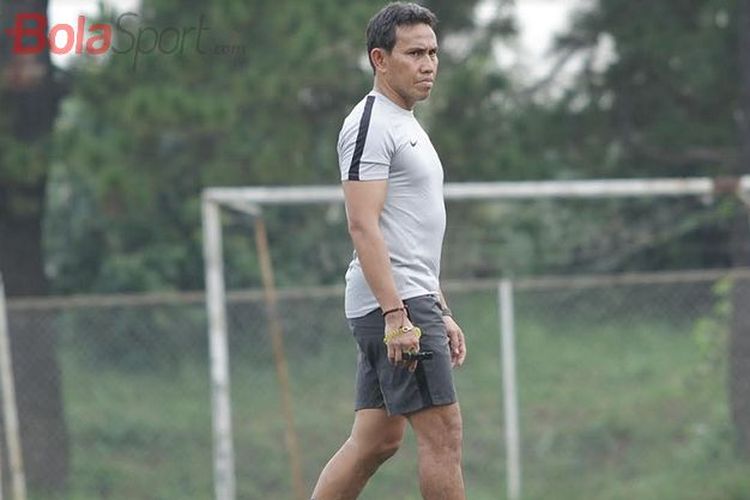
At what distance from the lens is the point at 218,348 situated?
372 inches

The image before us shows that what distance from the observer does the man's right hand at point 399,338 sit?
4.79 m

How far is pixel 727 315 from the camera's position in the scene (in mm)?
11430

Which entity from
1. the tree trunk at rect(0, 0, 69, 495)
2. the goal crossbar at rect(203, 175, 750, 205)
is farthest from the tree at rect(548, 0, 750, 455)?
the tree trunk at rect(0, 0, 69, 495)

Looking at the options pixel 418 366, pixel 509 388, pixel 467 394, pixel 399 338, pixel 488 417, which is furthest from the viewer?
pixel 467 394

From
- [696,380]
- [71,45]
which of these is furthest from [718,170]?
[71,45]

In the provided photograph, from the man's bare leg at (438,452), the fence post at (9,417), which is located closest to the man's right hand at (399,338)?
the man's bare leg at (438,452)

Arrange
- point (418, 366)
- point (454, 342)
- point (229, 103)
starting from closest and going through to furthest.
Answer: point (418, 366)
point (454, 342)
point (229, 103)

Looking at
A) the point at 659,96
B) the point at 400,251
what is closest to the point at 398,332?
the point at 400,251

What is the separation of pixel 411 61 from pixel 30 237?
878cm

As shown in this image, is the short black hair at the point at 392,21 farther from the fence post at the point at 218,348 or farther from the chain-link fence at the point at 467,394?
the chain-link fence at the point at 467,394

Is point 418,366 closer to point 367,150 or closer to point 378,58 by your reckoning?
point 367,150

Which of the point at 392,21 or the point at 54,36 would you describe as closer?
the point at 392,21

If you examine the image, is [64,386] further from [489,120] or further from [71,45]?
[489,120]

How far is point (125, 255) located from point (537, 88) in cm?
470
